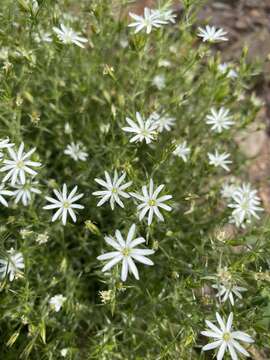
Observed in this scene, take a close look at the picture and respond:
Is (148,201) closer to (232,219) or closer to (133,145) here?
(133,145)

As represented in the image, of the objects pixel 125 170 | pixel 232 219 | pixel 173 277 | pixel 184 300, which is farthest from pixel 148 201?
pixel 232 219

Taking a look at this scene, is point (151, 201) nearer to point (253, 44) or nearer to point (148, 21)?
point (148, 21)

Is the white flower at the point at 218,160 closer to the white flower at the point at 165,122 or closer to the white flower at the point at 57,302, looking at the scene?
the white flower at the point at 165,122

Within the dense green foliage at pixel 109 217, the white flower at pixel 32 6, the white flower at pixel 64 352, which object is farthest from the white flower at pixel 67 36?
the white flower at pixel 64 352

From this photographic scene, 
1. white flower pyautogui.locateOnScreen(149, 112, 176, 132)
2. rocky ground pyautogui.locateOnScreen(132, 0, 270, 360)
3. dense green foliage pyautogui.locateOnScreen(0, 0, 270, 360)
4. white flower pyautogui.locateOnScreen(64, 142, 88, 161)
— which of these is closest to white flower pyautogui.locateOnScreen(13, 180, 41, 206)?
dense green foliage pyautogui.locateOnScreen(0, 0, 270, 360)

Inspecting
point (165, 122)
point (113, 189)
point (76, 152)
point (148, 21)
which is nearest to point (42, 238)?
point (113, 189)
